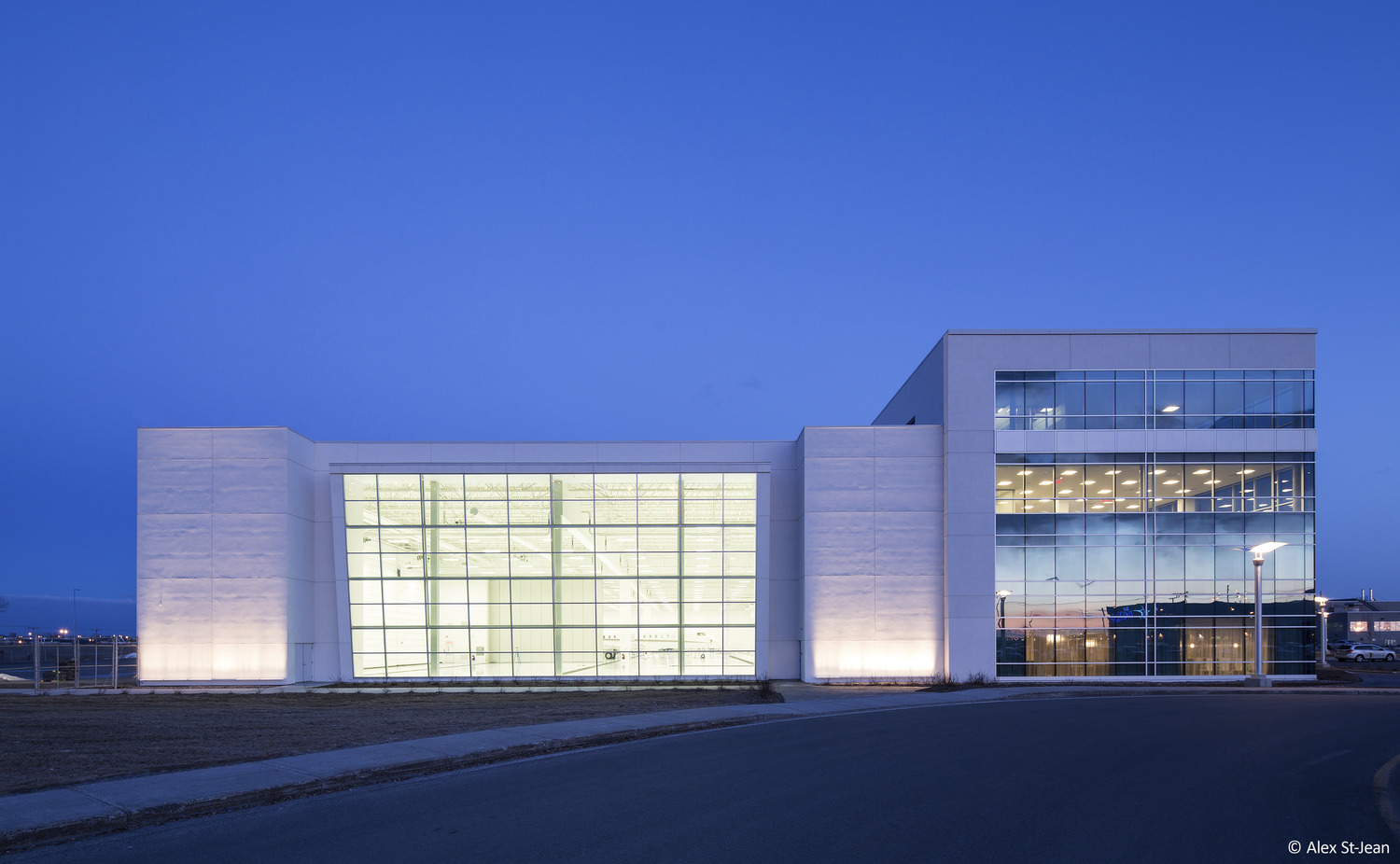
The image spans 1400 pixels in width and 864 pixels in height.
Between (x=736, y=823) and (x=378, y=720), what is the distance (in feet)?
40.6

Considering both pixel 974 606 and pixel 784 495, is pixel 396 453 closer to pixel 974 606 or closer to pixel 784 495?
pixel 784 495

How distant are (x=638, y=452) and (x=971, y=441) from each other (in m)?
13.3

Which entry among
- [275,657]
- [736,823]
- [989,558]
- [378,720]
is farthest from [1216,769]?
[275,657]

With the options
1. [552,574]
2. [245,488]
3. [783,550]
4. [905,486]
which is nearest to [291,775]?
[552,574]

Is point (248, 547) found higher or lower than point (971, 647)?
higher

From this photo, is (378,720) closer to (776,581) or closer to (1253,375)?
(776,581)

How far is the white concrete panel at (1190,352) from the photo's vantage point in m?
35.3

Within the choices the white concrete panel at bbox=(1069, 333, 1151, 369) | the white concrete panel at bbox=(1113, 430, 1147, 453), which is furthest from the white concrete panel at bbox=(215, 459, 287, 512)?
the white concrete panel at bbox=(1113, 430, 1147, 453)

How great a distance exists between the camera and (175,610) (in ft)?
112

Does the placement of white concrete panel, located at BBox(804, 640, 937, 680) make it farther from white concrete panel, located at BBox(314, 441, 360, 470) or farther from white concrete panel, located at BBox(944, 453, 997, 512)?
white concrete panel, located at BBox(314, 441, 360, 470)

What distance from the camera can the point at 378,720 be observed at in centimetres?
1936

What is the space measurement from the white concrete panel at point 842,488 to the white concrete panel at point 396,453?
15.8m

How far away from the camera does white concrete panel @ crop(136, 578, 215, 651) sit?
3406 cm

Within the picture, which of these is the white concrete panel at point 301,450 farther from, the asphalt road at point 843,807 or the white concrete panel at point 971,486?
the white concrete panel at point 971,486
